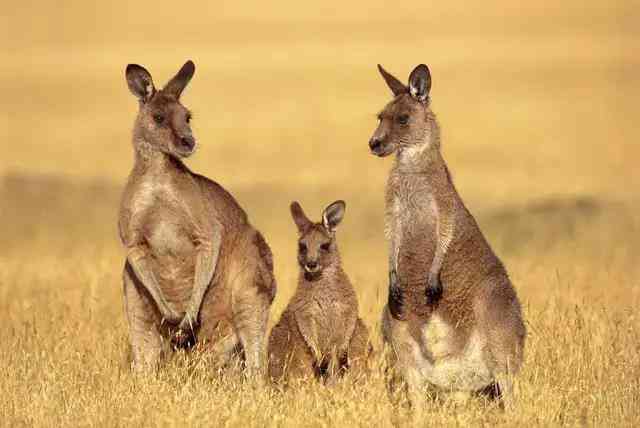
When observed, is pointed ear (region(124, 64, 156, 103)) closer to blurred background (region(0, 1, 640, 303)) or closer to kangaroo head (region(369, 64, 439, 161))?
kangaroo head (region(369, 64, 439, 161))

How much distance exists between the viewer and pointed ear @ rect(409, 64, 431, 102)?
8.04m

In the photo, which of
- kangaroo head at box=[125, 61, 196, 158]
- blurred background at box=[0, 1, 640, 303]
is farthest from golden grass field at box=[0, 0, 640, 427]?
kangaroo head at box=[125, 61, 196, 158]

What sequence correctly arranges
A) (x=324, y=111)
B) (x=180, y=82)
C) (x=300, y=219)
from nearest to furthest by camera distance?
(x=180, y=82)
(x=300, y=219)
(x=324, y=111)

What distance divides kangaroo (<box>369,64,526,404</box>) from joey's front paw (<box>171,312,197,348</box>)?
1198 millimetres

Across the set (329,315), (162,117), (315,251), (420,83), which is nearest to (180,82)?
(162,117)

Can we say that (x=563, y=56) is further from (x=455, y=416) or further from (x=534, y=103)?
(x=455, y=416)

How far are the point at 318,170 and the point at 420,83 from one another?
1804 cm

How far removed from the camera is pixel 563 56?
142ft

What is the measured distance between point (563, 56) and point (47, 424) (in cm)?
3796

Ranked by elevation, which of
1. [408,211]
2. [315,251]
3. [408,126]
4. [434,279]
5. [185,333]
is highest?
[408,126]

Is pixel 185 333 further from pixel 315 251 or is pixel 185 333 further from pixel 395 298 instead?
pixel 395 298

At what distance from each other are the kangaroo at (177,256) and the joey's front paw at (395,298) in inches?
36.2

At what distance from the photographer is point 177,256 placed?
834 centimetres

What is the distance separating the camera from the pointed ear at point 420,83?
804 cm
